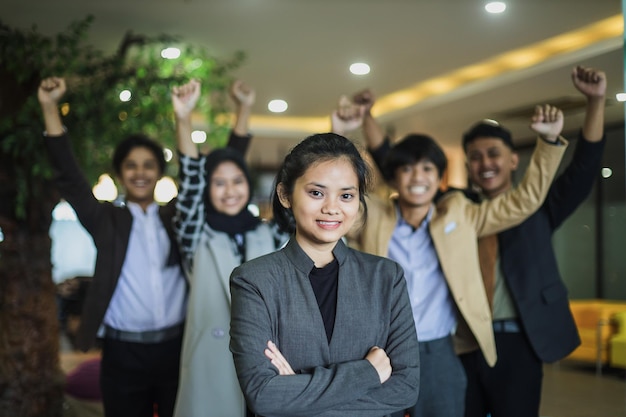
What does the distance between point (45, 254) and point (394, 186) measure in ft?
9.27

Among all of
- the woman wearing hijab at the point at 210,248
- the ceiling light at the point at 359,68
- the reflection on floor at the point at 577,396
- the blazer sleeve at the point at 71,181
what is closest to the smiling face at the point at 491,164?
the woman wearing hijab at the point at 210,248

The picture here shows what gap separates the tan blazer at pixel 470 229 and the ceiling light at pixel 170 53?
3.20 m

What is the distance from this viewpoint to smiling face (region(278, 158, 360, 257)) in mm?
1826

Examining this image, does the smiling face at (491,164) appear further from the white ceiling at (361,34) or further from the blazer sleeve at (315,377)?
the blazer sleeve at (315,377)

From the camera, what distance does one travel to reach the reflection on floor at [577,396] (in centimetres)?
425

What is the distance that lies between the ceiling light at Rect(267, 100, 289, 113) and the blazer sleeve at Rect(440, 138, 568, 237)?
239 inches

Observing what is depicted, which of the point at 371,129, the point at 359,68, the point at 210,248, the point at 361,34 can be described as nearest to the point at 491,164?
the point at 371,129

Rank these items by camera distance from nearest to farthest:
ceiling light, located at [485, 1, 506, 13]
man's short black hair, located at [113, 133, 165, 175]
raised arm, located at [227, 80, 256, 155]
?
man's short black hair, located at [113, 133, 165, 175], raised arm, located at [227, 80, 256, 155], ceiling light, located at [485, 1, 506, 13]

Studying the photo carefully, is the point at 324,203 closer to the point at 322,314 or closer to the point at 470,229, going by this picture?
the point at 322,314

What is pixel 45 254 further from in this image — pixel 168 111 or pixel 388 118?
pixel 388 118

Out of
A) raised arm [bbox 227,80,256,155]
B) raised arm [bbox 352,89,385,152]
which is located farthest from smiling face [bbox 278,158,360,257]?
raised arm [bbox 227,80,256,155]

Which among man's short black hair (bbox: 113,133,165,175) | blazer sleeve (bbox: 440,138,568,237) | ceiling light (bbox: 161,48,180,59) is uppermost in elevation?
ceiling light (bbox: 161,48,180,59)

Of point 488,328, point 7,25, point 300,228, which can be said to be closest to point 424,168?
point 488,328

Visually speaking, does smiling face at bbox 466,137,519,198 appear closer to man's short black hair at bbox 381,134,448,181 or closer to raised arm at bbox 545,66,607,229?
raised arm at bbox 545,66,607,229
